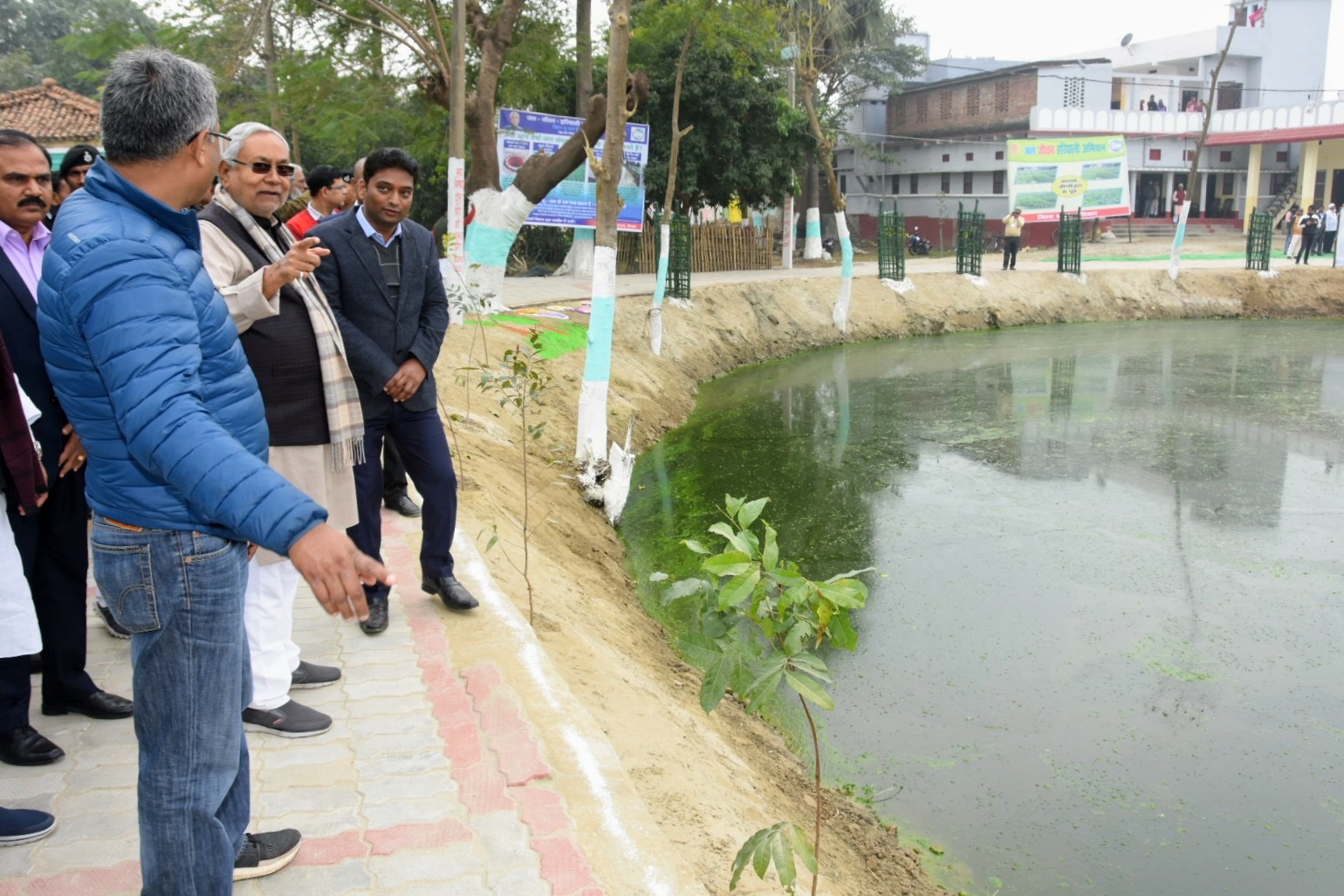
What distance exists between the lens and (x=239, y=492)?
1.52 m

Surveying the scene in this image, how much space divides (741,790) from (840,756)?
939 millimetres

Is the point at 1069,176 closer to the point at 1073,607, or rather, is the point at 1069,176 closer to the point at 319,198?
the point at 1073,607

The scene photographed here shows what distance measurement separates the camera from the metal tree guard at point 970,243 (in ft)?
62.2

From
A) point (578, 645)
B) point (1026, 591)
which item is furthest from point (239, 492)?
point (1026, 591)

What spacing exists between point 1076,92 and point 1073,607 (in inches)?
986

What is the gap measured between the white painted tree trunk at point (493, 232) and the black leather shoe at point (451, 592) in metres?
6.92

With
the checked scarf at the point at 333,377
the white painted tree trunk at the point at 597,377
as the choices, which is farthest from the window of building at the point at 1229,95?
the checked scarf at the point at 333,377

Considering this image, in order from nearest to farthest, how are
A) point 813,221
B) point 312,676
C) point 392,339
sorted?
1. point 312,676
2. point 392,339
3. point 813,221

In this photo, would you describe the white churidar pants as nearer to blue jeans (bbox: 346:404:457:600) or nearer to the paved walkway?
the paved walkway

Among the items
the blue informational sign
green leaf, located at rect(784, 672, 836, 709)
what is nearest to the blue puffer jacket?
green leaf, located at rect(784, 672, 836, 709)

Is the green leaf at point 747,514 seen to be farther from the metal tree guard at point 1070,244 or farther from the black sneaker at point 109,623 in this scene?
the metal tree guard at point 1070,244

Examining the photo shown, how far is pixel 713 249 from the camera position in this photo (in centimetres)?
2039

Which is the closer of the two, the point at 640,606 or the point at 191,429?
the point at 191,429

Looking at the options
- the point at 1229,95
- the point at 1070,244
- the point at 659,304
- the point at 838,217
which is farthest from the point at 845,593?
the point at 1229,95
